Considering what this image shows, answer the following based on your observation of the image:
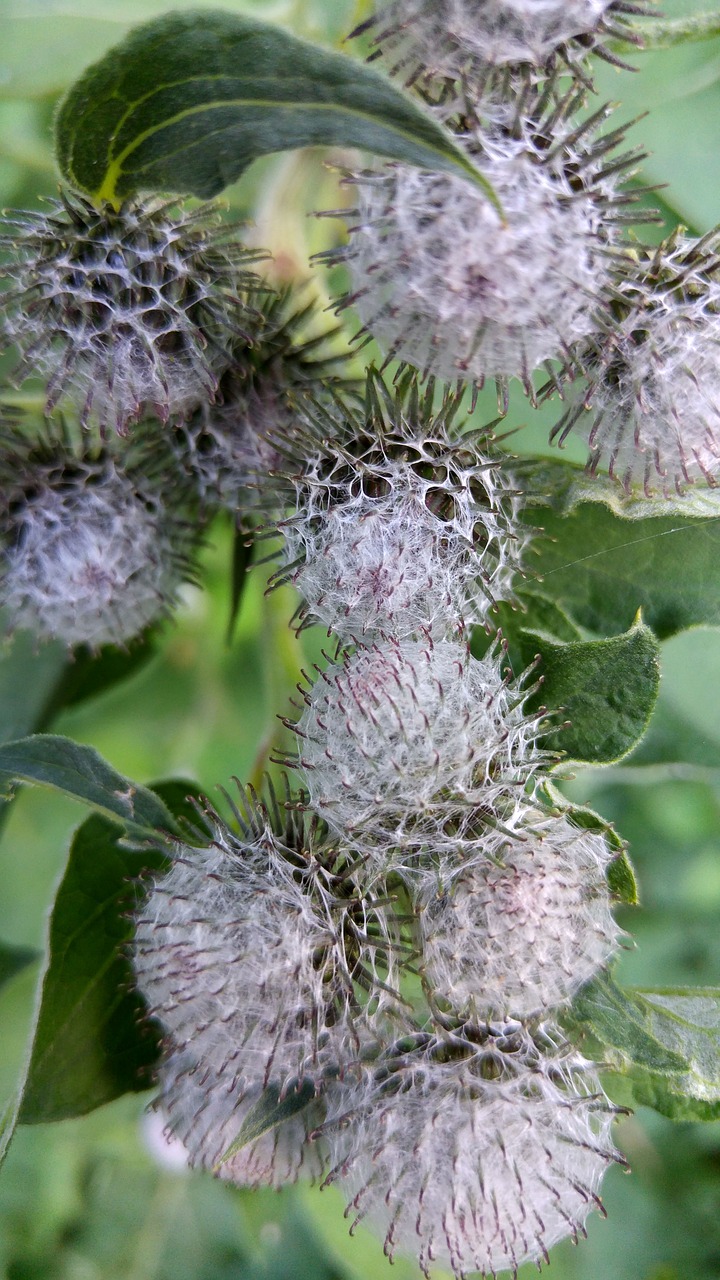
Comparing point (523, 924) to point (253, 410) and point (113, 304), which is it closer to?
point (253, 410)

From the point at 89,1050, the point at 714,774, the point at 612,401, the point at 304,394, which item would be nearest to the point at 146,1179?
the point at 89,1050

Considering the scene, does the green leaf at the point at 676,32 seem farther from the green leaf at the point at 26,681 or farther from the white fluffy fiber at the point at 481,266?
the green leaf at the point at 26,681

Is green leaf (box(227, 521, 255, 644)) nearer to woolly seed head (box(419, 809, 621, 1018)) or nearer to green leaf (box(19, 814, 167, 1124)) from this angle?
green leaf (box(19, 814, 167, 1124))

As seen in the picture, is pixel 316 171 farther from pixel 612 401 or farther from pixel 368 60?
pixel 612 401

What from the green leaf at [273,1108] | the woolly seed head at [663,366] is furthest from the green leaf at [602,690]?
the green leaf at [273,1108]

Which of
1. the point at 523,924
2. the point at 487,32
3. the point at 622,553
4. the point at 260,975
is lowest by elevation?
the point at 260,975

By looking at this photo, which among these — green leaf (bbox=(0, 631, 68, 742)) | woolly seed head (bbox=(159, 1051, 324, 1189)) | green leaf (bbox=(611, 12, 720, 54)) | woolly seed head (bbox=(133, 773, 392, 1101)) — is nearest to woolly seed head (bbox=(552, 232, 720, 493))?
green leaf (bbox=(611, 12, 720, 54))

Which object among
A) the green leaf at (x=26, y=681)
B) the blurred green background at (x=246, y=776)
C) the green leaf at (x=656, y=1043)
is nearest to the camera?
the green leaf at (x=656, y=1043)

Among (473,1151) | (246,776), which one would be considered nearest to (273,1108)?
(473,1151)
